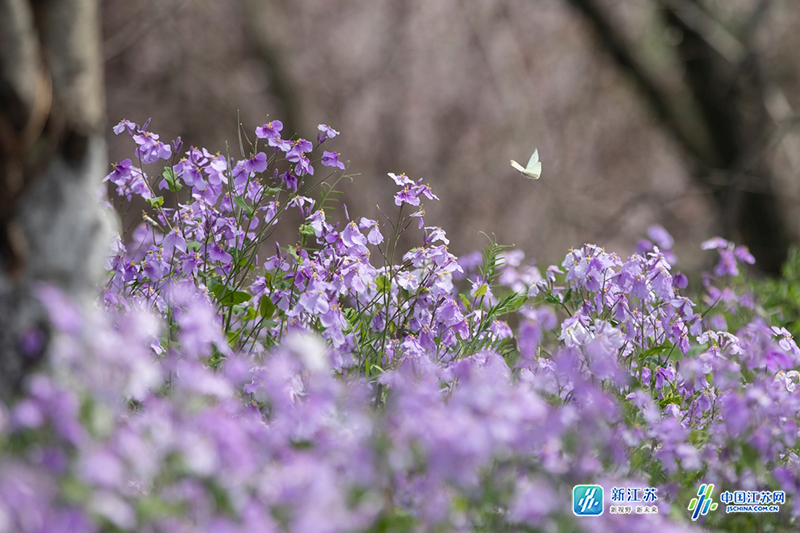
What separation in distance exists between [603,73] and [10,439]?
1059cm

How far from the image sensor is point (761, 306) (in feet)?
9.74

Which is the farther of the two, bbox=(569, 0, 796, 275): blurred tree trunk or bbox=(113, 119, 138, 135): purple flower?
bbox=(569, 0, 796, 275): blurred tree trunk

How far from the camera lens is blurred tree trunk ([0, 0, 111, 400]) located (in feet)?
4.31

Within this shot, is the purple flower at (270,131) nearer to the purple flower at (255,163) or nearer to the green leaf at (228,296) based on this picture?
Answer: the purple flower at (255,163)

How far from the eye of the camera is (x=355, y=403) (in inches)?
49.3

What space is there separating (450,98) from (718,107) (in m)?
5.44

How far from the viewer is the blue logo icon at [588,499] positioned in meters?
1.29

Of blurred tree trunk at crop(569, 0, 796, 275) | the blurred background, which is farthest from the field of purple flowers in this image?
the blurred background

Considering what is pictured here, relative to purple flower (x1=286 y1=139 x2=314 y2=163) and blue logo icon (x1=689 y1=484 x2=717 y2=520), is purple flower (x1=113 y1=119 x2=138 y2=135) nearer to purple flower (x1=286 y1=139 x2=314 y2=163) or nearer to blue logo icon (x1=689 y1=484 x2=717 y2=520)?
purple flower (x1=286 y1=139 x2=314 y2=163)

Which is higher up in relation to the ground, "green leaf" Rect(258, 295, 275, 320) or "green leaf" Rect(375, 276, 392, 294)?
"green leaf" Rect(375, 276, 392, 294)

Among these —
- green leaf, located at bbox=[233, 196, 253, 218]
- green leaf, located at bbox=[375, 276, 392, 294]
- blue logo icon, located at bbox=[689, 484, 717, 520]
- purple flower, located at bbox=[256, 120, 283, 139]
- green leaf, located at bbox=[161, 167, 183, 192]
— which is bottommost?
blue logo icon, located at bbox=[689, 484, 717, 520]

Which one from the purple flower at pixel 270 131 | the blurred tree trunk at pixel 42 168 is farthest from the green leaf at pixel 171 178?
the blurred tree trunk at pixel 42 168

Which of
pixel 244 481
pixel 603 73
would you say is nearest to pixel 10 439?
pixel 244 481

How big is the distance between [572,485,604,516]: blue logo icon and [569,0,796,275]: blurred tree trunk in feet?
15.8
